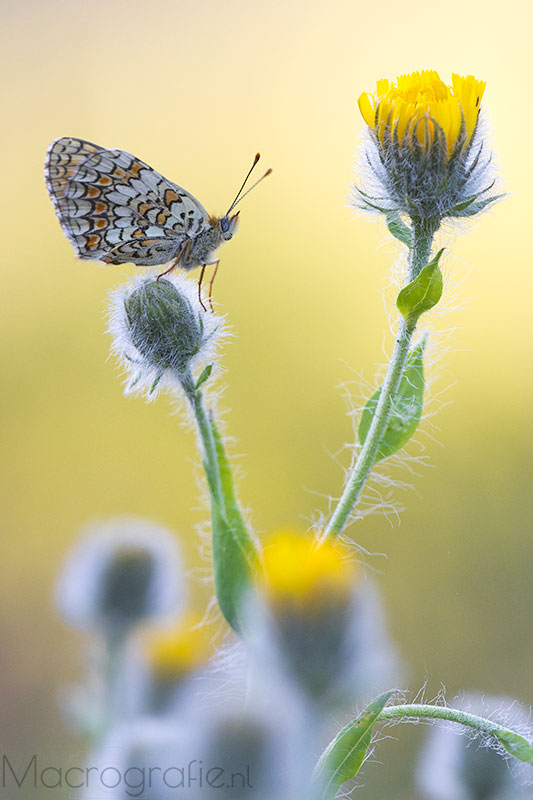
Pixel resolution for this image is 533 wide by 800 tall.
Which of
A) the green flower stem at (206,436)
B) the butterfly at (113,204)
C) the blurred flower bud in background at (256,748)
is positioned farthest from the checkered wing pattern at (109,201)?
the blurred flower bud in background at (256,748)

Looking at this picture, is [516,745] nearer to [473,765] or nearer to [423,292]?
[473,765]

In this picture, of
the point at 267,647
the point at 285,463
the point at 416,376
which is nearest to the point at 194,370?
the point at 416,376

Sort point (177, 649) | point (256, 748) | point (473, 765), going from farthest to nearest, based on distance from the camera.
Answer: point (177, 649), point (473, 765), point (256, 748)

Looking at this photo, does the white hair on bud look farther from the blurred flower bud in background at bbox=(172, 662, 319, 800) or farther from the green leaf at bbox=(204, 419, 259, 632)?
the blurred flower bud in background at bbox=(172, 662, 319, 800)

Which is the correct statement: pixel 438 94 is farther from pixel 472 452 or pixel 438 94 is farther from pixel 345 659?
pixel 472 452

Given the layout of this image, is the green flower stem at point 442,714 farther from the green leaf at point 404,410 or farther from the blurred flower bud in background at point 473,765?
the green leaf at point 404,410

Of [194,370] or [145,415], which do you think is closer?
[194,370]

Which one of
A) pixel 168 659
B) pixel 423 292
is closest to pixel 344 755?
pixel 168 659
